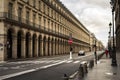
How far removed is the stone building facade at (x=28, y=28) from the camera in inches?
1914

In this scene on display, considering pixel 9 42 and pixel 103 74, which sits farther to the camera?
pixel 9 42

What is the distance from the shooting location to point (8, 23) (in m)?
49.5

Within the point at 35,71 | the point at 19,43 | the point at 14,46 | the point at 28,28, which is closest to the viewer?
the point at 35,71

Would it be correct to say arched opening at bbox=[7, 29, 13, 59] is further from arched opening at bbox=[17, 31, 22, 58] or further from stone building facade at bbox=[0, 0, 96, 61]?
arched opening at bbox=[17, 31, 22, 58]

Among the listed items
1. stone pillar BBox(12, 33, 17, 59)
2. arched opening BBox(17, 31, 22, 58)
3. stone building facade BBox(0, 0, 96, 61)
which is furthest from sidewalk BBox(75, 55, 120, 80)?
arched opening BBox(17, 31, 22, 58)

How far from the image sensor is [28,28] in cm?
6056

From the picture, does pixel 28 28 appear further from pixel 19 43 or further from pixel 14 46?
pixel 14 46

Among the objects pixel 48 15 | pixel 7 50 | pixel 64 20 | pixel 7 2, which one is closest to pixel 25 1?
pixel 7 2

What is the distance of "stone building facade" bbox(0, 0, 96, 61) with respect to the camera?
1914 inches

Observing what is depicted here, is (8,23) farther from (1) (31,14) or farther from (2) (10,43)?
(1) (31,14)

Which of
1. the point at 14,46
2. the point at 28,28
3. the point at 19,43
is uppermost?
the point at 28,28

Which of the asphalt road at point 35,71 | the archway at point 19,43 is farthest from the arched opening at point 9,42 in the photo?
the asphalt road at point 35,71

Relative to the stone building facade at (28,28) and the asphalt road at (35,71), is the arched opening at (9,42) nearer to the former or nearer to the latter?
the stone building facade at (28,28)

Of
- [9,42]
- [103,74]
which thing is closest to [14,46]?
[9,42]
